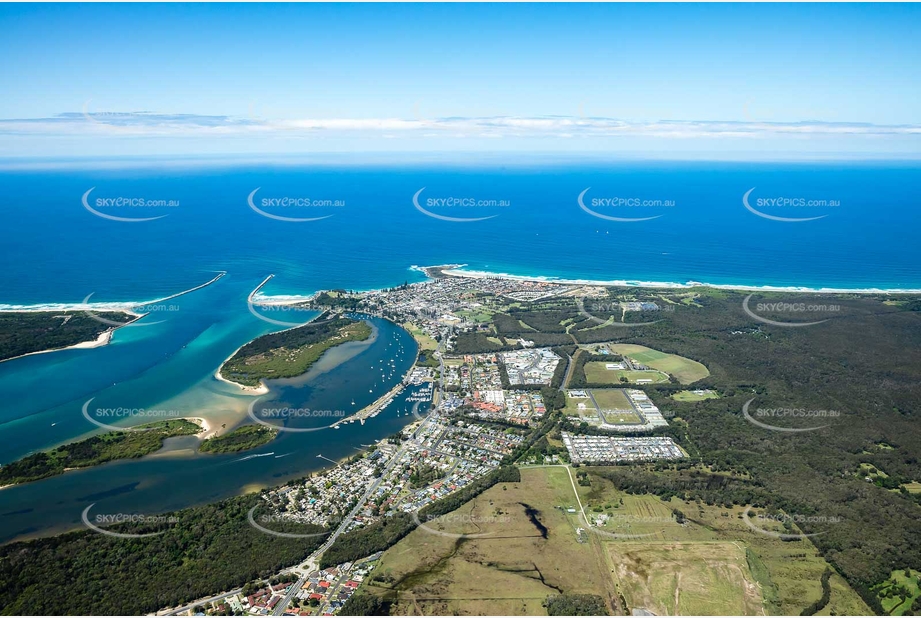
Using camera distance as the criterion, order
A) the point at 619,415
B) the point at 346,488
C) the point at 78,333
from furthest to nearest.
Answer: the point at 78,333 < the point at 619,415 < the point at 346,488

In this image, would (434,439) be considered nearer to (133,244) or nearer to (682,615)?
(682,615)

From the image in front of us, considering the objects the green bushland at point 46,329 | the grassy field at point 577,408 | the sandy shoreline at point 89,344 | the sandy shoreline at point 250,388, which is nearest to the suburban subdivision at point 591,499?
the grassy field at point 577,408

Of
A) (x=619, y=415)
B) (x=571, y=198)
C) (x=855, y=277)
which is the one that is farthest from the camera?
(x=571, y=198)

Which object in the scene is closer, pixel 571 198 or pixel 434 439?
pixel 434 439

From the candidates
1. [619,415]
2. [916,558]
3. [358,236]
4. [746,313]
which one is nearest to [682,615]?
[916,558]

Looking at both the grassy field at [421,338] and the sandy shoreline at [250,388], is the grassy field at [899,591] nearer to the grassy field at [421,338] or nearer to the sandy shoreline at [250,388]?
the grassy field at [421,338]
